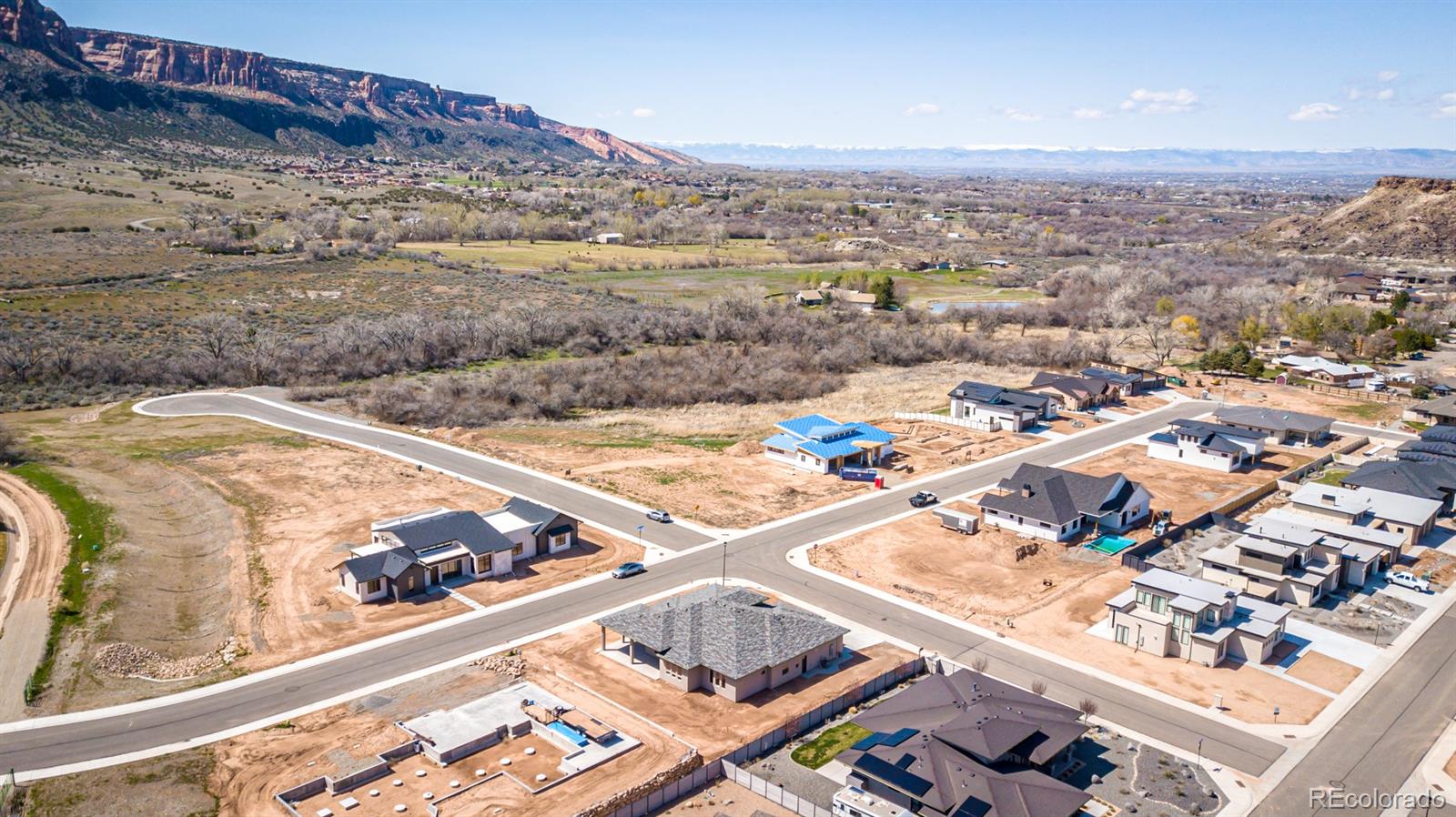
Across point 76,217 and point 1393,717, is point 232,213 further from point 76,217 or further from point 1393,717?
point 1393,717

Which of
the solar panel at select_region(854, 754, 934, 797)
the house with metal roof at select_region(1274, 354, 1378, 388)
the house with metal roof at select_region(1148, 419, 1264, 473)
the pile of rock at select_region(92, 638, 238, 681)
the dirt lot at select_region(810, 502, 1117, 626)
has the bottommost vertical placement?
the pile of rock at select_region(92, 638, 238, 681)

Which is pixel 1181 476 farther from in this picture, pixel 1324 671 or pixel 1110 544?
pixel 1324 671

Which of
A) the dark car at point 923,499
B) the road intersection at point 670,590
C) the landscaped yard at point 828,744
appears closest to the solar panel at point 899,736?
the landscaped yard at point 828,744

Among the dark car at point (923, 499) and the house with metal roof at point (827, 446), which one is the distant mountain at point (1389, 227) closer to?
the house with metal roof at point (827, 446)

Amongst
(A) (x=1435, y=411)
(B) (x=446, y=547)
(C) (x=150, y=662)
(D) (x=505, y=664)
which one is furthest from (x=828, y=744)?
(A) (x=1435, y=411)

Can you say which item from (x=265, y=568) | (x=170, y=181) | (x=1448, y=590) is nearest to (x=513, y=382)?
(x=265, y=568)

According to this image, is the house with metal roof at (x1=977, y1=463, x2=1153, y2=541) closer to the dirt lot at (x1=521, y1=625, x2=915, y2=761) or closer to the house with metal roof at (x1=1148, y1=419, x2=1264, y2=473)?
the house with metal roof at (x1=1148, y1=419, x2=1264, y2=473)

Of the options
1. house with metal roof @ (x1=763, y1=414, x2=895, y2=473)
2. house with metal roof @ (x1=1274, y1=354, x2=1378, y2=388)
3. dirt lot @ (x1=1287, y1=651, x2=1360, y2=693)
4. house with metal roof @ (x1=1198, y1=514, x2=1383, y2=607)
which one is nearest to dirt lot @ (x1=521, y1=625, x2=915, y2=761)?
dirt lot @ (x1=1287, y1=651, x2=1360, y2=693)

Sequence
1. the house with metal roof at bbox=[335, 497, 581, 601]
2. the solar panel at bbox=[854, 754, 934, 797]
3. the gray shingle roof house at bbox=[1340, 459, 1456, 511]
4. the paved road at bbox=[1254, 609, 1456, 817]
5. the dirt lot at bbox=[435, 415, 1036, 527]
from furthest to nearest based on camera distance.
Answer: the dirt lot at bbox=[435, 415, 1036, 527], the gray shingle roof house at bbox=[1340, 459, 1456, 511], the house with metal roof at bbox=[335, 497, 581, 601], the paved road at bbox=[1254, 609, 1456, 817], the solar panel at bbox=[854, 754, 934, 797]
